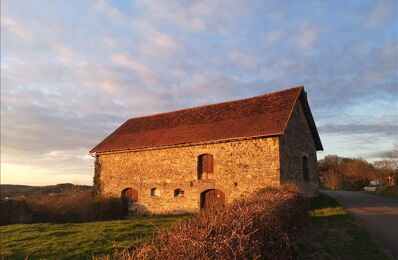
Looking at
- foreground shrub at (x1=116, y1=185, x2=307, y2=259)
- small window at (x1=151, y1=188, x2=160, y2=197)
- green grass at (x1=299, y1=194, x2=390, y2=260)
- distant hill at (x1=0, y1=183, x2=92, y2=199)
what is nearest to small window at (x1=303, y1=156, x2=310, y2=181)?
green grass at (x1=299, y1=194, x2=390, y2=260)

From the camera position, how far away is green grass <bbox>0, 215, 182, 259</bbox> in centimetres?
1050

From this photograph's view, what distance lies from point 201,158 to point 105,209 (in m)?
7.05

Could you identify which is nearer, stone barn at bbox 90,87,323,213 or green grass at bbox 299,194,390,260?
green grass at bbox 299,194,390,260

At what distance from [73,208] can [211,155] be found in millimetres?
9053

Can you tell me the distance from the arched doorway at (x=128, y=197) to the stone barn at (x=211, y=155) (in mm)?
66

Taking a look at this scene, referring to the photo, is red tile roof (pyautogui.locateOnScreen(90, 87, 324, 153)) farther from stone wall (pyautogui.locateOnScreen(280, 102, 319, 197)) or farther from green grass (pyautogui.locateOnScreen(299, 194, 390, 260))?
green grass (pyautogui.locateOnScreen(299, 194, 390, 260))

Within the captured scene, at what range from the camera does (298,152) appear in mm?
20422

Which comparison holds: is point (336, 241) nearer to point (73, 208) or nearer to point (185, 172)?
point (185, 172)

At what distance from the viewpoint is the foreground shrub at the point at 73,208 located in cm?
2050

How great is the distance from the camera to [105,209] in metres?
21.8

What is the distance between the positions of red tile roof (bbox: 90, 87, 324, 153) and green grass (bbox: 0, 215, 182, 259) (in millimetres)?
6930

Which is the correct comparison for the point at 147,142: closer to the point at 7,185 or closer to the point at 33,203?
the point at 33,203

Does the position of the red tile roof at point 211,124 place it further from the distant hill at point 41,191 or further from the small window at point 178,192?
the distant hill at point 41,191

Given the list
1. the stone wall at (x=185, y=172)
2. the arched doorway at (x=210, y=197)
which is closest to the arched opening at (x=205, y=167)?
the stone wall at (x=185, y=172)
